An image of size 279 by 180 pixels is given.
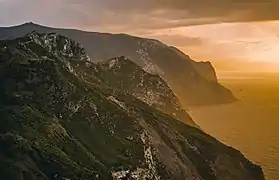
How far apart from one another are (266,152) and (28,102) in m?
107

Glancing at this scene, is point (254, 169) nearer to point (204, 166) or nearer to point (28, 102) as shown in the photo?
point (204, 166)

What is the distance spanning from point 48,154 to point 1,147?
35.0ft

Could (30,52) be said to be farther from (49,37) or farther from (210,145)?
(210,145)

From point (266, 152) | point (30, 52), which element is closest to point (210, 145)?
point (266, 152)

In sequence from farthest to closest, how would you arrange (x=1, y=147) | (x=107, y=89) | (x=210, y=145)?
(x=107, y=89) → (x=210, y=145) → (x=1, y=147)

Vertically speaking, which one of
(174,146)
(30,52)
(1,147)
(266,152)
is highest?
(30,52)

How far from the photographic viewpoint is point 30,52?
520 feet

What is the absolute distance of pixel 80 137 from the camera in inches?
5128

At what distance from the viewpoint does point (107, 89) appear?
188000 mm

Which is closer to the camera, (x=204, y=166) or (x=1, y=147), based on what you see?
(x=1, y=147)

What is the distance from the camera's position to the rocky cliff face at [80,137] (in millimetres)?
111750

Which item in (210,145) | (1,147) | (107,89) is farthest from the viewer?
(107,89)

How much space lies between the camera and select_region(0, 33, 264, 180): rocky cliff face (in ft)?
367

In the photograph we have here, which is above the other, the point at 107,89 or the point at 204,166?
the point at 107,89
